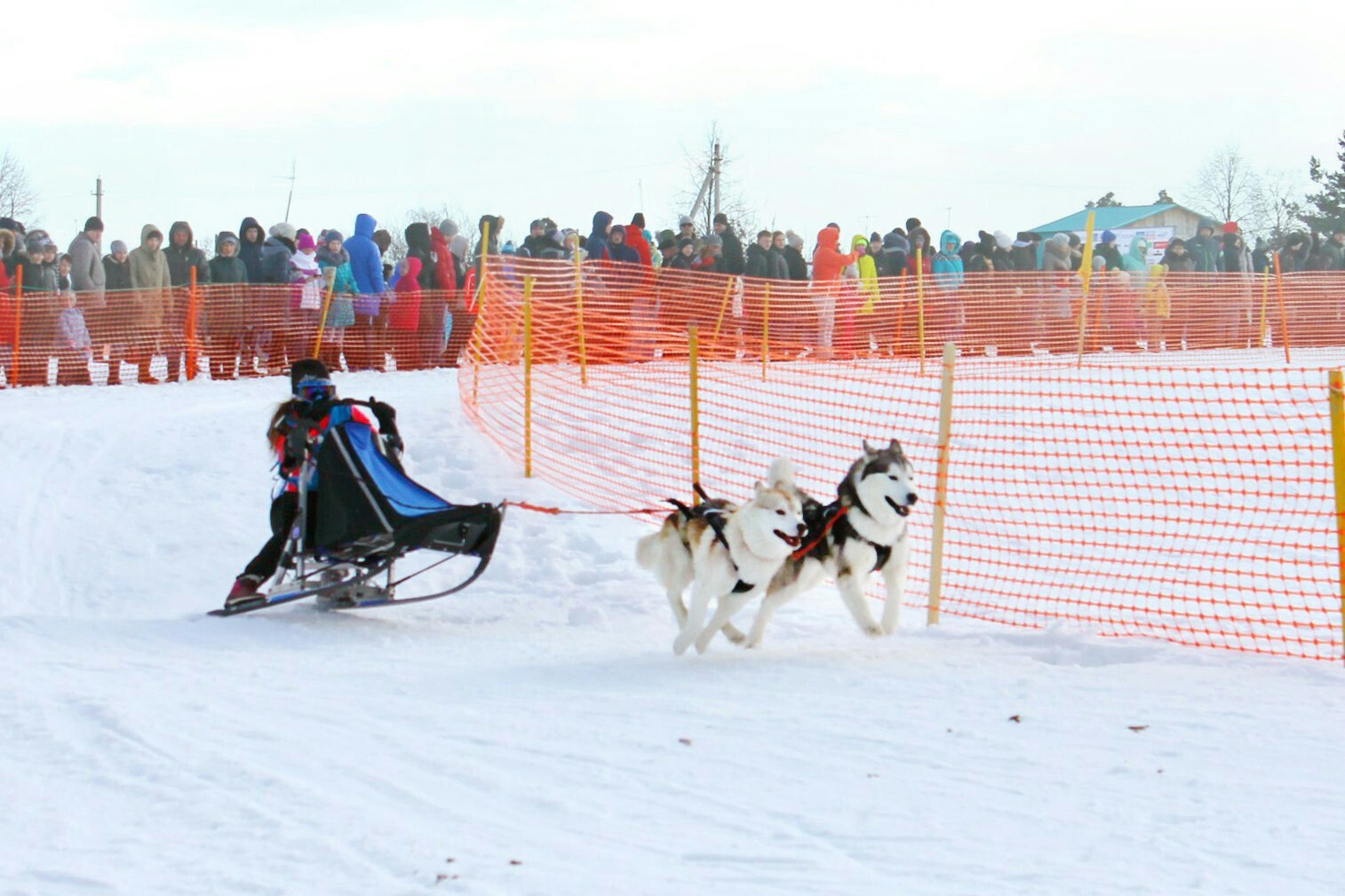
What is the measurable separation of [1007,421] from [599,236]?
23.4ft

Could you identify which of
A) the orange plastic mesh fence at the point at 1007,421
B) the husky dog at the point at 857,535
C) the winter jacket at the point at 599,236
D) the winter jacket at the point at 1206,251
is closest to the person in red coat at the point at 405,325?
the winter jacket at the point at 599,236

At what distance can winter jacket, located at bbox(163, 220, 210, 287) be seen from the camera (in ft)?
53.6

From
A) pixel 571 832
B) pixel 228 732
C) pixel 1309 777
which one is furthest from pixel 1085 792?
pixel 228 732

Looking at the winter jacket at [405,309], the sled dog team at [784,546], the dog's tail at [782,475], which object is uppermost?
the winter jacket at [405,309]

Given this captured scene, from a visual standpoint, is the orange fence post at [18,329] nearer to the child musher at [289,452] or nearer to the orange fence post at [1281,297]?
the child musher at [289,452]

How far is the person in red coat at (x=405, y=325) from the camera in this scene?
1681cm

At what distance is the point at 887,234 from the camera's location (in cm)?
2023

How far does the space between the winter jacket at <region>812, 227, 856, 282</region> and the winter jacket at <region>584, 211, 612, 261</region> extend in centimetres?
252

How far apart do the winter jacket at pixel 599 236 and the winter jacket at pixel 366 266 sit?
2597 millimetres

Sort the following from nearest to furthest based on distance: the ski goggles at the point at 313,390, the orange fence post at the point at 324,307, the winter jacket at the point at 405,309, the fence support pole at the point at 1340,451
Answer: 1. the fence support pole at the point at 1340,451
2. the ski goggles at the point at 313,390
3. the orange fence post at the point at 324,307
4. the winter jacket at the point at 405,309

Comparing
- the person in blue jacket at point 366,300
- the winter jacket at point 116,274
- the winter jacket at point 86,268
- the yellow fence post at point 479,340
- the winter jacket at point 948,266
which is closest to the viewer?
the yellow fence post at point 479,340

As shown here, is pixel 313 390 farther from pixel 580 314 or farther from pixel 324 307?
pixel 324 307

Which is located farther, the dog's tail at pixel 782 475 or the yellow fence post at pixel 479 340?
the yellow fence post at pixel 479 340

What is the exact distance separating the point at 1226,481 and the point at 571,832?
8.00 metres
